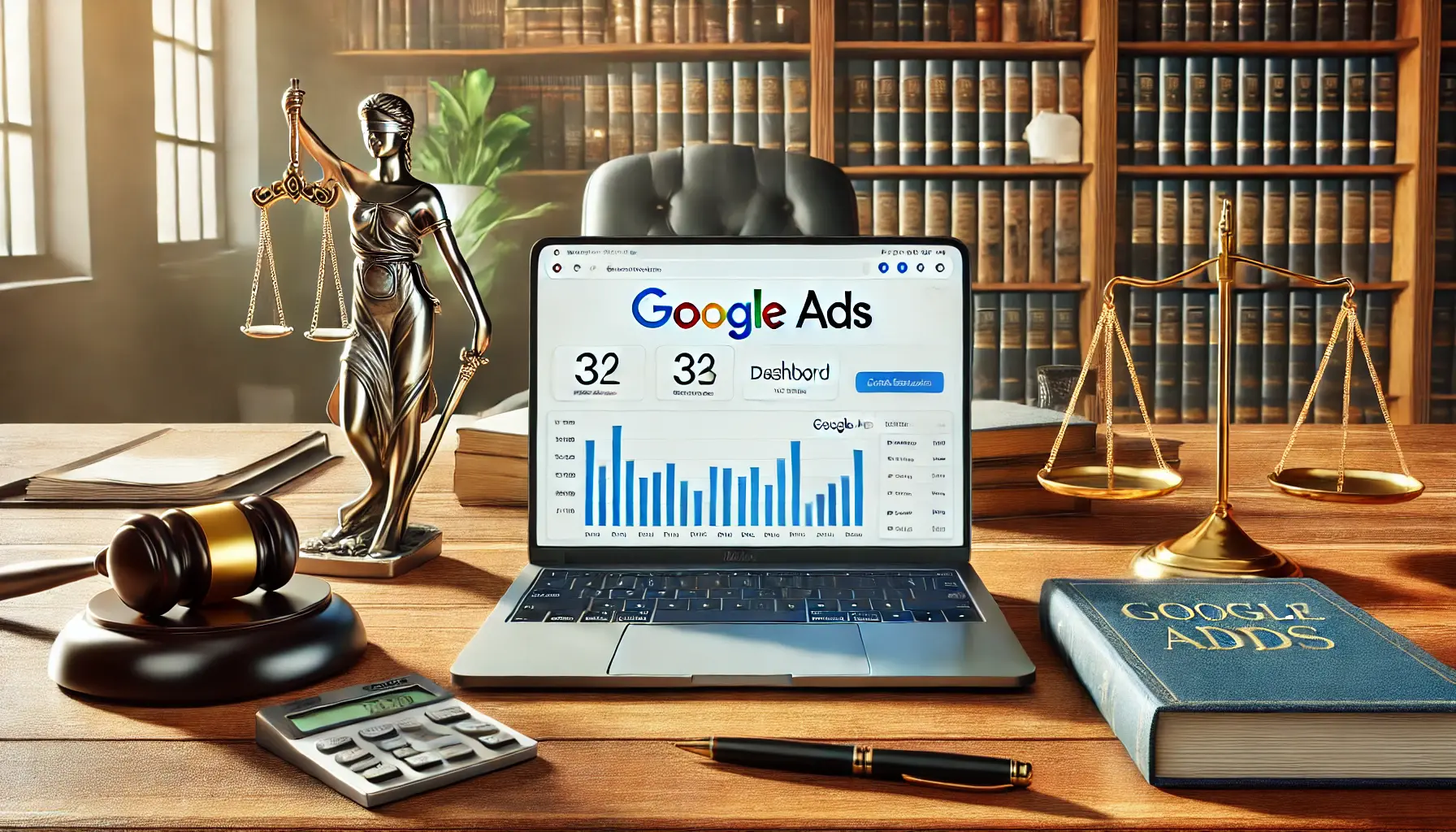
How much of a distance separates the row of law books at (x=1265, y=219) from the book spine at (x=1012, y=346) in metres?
0.27

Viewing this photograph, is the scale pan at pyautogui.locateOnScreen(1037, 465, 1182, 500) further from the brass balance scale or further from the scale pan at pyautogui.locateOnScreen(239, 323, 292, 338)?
the scale pan at pyautogui.locateOnScreen(239, 323, 292, 338)

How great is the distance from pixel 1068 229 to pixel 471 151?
158cm

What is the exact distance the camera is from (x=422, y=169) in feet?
10.4

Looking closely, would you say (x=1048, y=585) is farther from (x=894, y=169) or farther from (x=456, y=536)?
(x=894, y=169)

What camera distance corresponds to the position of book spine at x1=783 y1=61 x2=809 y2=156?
294 cm

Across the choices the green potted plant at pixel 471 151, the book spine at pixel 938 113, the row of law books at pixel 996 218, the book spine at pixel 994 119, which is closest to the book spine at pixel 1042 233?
the row of law books at pixel 996 218

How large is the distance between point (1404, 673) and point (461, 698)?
16.3 inches

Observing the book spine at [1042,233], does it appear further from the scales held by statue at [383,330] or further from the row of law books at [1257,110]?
the scales held by statue at [383,330]

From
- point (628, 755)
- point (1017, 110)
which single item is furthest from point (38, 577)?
point (1017, 110)

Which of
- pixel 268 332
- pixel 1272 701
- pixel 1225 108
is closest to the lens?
pixel 1272 701

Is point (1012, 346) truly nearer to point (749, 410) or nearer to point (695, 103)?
point (695, 103)

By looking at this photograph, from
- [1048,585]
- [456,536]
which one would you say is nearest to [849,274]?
[1048,585]

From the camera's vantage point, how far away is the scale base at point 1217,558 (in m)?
0.73

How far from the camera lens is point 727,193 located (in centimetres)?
205
